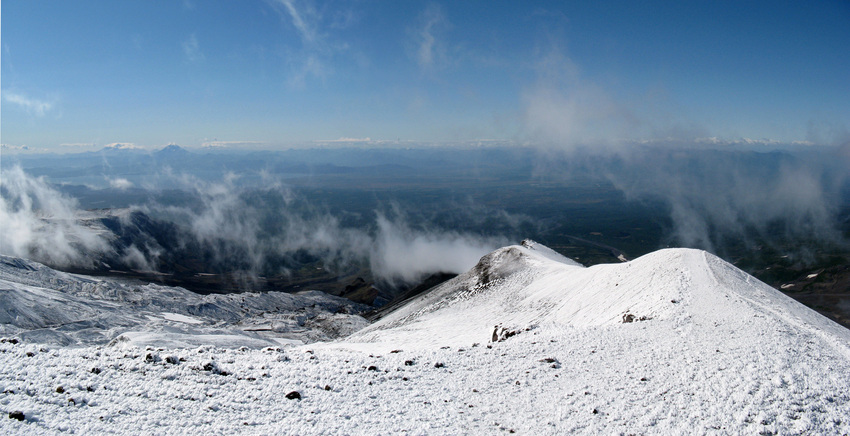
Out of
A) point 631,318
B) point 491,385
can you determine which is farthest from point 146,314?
point 631,318

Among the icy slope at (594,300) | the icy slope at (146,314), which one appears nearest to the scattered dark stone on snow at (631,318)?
the icy slope at (594,300)

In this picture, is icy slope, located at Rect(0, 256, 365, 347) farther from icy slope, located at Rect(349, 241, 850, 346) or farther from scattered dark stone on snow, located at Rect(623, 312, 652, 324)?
scattered dark stone on snow, located at Rect(623, 312, 652, 324)

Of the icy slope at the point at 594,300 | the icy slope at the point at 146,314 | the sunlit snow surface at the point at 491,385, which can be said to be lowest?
the icy slope at the point at 146,314

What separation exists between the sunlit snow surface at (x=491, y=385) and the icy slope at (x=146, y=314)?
1121 inches

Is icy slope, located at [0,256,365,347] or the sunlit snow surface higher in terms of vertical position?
the sunlit snow surface

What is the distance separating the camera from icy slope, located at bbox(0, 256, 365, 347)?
56.5 metres

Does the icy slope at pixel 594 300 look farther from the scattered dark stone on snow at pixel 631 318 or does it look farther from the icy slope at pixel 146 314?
the icy slope at pixel 146 314

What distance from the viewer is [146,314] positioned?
276 feet

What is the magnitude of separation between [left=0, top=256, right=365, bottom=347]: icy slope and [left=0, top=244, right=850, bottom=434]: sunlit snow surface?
28471mm

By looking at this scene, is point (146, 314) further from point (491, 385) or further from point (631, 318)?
point (631, 318)

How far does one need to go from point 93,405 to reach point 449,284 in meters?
66.9

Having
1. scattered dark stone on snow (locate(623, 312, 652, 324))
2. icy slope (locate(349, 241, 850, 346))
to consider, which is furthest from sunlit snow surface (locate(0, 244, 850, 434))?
scattered dark stone on snow (locate(623, 312, 652, 324))

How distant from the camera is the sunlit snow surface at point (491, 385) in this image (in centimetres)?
1272

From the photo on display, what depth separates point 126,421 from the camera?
12109 millimetres
